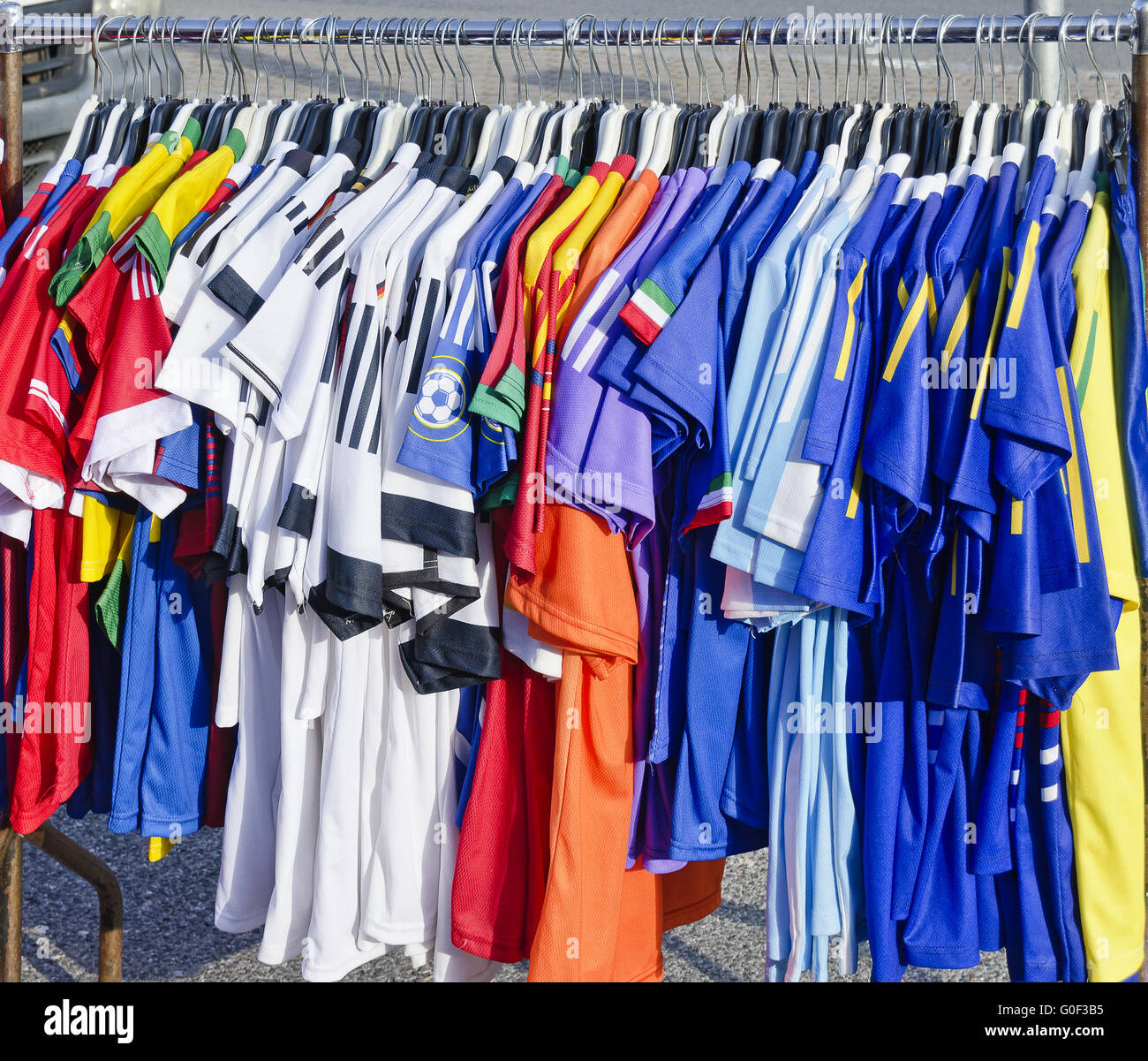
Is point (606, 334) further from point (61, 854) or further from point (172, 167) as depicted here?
point (61, 854)

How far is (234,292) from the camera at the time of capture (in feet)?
5.41

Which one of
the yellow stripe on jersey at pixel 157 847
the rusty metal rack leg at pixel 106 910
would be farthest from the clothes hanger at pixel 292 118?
the rusty metal rack leg at pixel 106 910

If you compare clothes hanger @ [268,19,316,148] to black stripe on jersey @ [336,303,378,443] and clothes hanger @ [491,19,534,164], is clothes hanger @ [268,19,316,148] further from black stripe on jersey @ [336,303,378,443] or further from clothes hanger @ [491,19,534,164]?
black stripe on jersey @ [336,303,378,443]

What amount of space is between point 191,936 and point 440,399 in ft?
7.10

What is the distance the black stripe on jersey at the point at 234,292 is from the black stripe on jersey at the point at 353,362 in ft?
0.51

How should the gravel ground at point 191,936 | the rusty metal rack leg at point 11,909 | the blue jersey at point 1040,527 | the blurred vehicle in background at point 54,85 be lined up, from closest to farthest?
the blue jersey at point 1040,527 → the rusty metal rack leg at point 11,909 → the gravel ground at point 191,936 → the blurred vehicle in background at point 54,85

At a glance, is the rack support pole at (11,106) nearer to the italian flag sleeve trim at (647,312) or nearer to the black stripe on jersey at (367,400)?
the black stripe on jersey at (367,400)

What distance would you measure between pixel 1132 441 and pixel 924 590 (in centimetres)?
34

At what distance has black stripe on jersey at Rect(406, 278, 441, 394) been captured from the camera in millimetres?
1614

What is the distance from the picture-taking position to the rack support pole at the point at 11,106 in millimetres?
1956

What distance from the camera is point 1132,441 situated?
59.1 inches

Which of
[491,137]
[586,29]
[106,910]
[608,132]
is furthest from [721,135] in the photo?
[106,910]

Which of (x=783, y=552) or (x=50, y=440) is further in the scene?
(x=50, y=440)

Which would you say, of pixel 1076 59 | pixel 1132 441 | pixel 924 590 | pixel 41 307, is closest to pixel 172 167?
pixel 41 307
